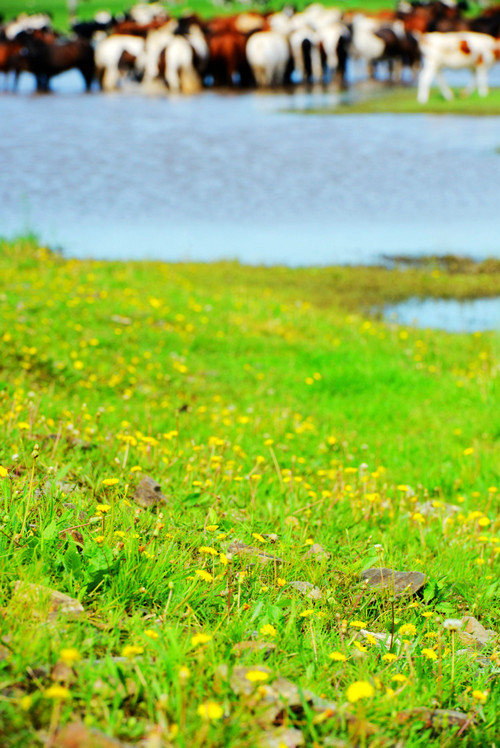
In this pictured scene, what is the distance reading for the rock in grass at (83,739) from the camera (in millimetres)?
2602

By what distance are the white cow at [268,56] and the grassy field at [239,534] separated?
39915 millimetres

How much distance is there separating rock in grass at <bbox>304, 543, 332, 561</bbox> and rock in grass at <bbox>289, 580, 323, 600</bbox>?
0.34 m

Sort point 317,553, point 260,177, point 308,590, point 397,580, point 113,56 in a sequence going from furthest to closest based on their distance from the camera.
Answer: point 113,56
point 260,177
point 317,553
point 397,580
point 308,590

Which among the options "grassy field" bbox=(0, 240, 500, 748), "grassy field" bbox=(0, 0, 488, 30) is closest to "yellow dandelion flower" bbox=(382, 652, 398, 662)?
"grassy field" bbox=(0, 240, 500, 748)

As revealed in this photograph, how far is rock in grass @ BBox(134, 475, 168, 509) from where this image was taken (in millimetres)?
4863

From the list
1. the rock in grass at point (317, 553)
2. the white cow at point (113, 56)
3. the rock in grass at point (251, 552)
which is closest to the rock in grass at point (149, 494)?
the rock in grass at point (251, 552)

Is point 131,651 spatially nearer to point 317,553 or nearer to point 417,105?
point 317,553

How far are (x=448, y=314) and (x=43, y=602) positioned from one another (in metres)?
12.2

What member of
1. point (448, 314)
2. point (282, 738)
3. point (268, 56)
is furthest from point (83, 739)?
point (268, 56)

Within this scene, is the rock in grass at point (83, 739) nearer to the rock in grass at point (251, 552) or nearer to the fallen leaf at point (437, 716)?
the fallen leaf at point (437, 716)

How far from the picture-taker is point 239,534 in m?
4.60

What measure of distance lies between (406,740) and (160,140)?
27.7 meters

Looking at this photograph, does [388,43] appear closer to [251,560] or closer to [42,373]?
[42,373]

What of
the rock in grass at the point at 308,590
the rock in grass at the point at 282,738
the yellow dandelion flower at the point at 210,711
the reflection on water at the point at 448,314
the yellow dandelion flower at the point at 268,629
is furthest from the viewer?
the reflection on water at the point at 448,314
